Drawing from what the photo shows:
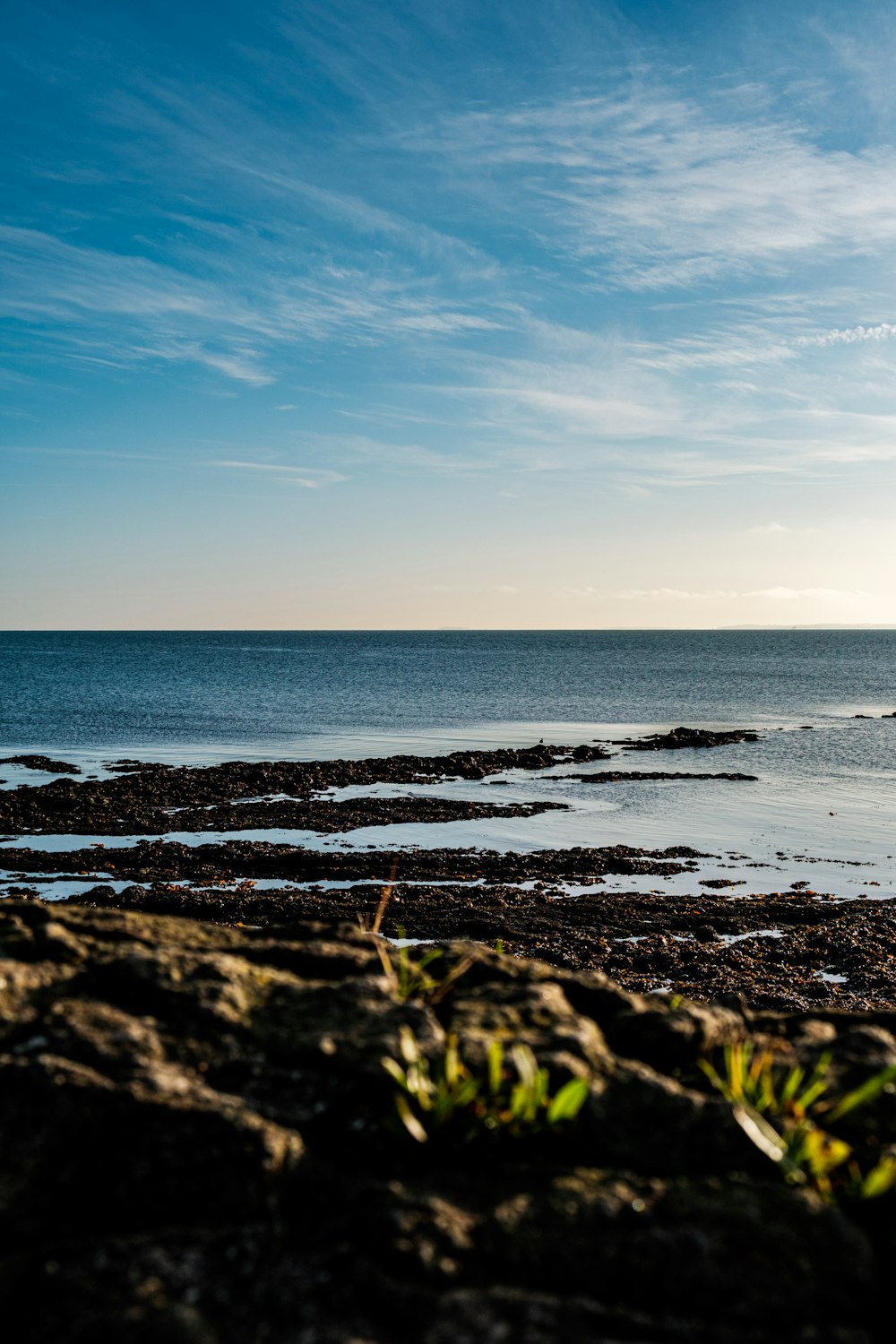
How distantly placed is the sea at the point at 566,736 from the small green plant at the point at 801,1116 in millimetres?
15471

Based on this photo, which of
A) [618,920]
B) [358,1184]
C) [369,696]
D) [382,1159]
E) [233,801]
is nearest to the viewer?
[358,1184]

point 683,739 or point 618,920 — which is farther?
point 683,739

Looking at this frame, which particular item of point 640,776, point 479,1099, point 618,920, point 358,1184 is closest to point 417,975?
point 479,1099

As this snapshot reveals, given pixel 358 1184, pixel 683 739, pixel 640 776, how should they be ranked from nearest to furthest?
pixel 358 1184
pixel 640 776
pixel 683 739

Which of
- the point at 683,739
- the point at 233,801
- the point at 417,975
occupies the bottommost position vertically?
the point at 233,801

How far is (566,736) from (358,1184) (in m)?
44.9

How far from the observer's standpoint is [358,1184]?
259 centimetres

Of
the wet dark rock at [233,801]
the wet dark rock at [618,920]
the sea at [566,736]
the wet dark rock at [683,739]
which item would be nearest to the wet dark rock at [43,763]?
the wet dark rock at [233,801]

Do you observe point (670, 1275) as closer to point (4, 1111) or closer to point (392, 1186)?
point (392, 1186)

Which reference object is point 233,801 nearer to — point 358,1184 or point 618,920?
point 618,920

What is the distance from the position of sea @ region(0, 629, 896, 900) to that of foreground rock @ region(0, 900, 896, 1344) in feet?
51.9

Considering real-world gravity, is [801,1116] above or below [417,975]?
below

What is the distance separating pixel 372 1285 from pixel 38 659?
14363cm

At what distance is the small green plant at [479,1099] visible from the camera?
109 inches
